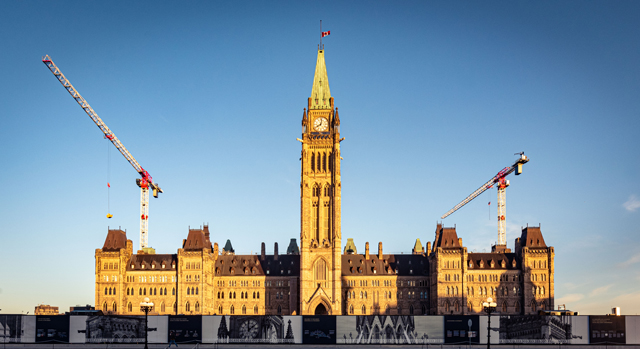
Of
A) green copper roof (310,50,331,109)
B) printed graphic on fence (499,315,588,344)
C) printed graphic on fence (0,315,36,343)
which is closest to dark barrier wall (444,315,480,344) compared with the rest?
printed graphic on fence (499,315,588,344)

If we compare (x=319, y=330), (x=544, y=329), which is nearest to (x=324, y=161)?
(x=319, y=330)

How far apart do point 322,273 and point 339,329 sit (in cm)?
5062

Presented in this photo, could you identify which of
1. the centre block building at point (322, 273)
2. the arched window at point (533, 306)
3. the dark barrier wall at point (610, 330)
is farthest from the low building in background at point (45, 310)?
the dark barrier wall at point (610, 330)

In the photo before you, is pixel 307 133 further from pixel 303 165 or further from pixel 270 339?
pixel 270 339

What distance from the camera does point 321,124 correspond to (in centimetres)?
16225

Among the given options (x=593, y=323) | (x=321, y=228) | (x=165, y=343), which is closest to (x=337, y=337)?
(x=165, y=343)

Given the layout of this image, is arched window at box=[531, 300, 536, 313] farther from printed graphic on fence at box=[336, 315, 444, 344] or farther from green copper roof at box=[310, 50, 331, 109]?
green copper roof at box=[310, 50, 331, 109]

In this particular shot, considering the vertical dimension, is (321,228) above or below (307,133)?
below

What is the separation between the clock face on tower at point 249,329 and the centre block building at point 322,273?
154ft

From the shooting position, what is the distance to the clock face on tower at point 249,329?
103 m

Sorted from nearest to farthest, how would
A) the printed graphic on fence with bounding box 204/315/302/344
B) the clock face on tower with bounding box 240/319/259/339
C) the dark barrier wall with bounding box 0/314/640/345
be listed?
the dark barrier wall with bounding box 0/314/640/345 → the printed graphic on fence with bounding box 204/315/302/344 → the clock face on tower with bounding box 240/319/259/339

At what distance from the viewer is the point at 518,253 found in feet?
518

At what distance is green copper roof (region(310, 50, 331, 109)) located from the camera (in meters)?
164

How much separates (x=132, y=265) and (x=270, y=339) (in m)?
65.3
